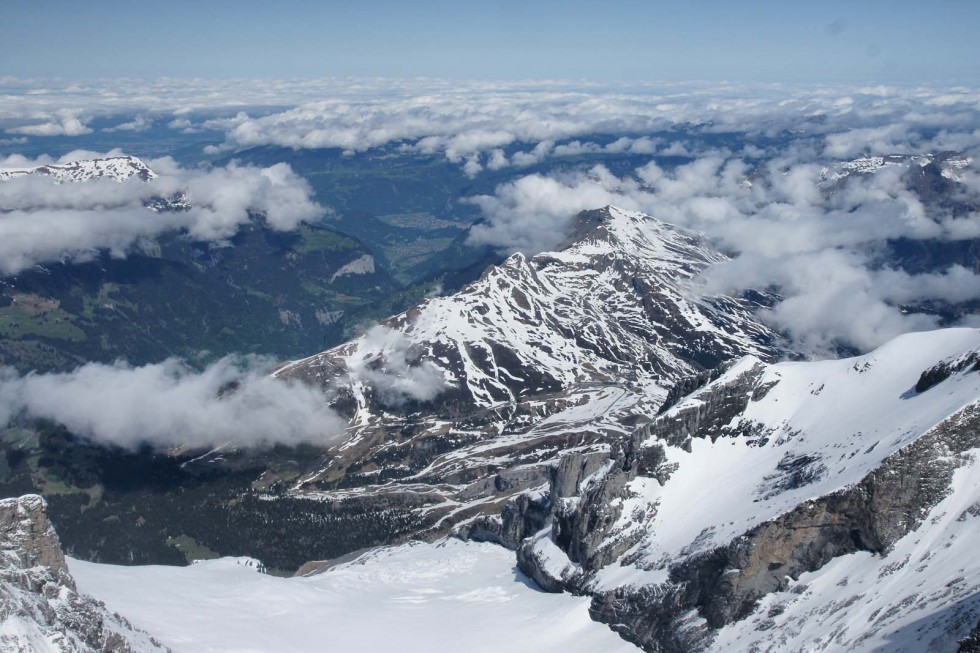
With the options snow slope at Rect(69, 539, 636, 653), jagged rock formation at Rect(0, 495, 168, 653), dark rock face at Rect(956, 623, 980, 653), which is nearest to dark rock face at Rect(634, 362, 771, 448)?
snow slope at Rect(69, 539, 636, 653)

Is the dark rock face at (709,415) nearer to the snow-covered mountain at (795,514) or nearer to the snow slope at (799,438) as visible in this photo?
the snow-covered mountain at (795,514)

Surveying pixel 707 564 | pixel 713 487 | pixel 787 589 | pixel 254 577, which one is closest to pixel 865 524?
pixel 787 589

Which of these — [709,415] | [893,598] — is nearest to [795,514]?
[893,598]

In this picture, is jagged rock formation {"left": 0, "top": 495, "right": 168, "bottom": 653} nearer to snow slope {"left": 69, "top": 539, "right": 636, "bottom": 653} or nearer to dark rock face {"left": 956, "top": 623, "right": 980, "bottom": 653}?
snow slope {"left": 69, "top": 539, "right": 636, "bottom": 653}

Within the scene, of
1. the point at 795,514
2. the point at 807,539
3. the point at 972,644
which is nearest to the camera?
the point at 972,644

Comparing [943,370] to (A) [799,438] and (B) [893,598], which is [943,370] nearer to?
(A) [799,438]

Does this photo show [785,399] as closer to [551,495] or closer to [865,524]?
[865,524]
